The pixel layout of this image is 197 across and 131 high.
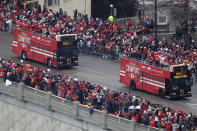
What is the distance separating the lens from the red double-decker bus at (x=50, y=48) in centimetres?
6119

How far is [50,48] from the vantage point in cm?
6184

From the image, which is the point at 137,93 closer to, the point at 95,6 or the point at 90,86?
the point at 90,86

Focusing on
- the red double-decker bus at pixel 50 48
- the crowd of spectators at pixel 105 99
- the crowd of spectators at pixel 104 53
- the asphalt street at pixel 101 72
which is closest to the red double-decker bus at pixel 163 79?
the asphalt street at pixel 101 72

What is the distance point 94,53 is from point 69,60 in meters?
6.39

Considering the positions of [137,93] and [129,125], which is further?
[137,93]

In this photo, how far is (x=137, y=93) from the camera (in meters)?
55.3

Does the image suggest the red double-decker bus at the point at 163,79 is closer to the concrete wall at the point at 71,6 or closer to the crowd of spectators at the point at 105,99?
the crowd of spectators at the point at 105,99

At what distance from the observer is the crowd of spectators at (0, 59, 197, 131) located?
136ft

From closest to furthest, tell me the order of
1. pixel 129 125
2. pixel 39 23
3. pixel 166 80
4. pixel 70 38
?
pixel 129 125 < pixel 166 80 < pixel 70 38 < pixel 39 23

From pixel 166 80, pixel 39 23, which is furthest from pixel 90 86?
pixel 39 23

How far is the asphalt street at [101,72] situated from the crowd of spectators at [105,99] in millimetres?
5805

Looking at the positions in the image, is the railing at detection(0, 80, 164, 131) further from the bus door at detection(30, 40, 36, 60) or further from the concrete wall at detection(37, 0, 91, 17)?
the concrete wall at detection(37, 0, 91, 17)

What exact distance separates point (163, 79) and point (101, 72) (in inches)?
387

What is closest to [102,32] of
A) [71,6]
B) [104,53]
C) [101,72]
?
[104,53]
